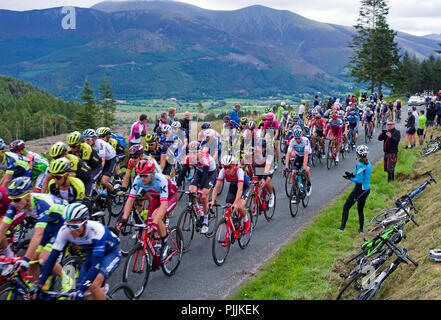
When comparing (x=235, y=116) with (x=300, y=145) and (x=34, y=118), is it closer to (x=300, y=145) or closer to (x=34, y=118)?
(x=300, y=145)

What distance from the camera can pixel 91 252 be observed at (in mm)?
5316

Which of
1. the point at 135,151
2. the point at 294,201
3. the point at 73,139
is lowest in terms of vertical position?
the point at 294,201

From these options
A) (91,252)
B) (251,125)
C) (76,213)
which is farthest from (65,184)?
(251,125)

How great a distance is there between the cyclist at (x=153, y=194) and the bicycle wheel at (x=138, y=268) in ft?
1.42

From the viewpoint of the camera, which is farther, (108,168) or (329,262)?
(108,168)

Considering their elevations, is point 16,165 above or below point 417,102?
above

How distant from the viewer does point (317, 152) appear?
17.9 m

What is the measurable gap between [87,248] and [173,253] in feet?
8.25

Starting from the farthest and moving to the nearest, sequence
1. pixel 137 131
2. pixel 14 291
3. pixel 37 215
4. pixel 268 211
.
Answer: pixel 137 131, pixel 268 211, pixel 37 215, pixel 14 291

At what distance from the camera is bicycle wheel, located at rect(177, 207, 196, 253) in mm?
8562

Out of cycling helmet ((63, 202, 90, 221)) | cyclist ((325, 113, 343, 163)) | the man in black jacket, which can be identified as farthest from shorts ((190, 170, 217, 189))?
cyclist ((325, 113, 343, 163))

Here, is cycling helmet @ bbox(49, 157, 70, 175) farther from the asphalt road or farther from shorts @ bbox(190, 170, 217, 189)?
shorts @ bbox(190, 170, 217, 189)
